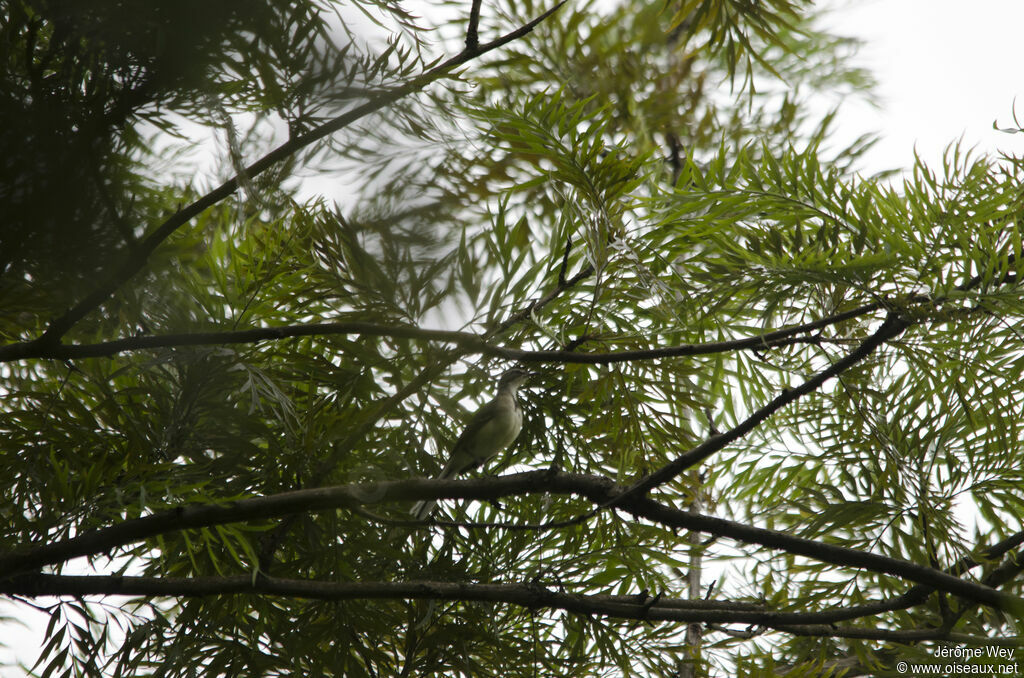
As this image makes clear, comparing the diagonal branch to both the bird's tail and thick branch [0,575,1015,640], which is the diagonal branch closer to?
thick branch [0,575,1015,640]

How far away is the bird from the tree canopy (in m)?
0.04

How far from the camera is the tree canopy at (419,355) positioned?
2.38 feet

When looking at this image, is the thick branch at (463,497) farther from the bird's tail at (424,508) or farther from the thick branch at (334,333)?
the bird's tail at (424,508)

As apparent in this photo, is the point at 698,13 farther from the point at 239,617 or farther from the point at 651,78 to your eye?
the point at 239,617

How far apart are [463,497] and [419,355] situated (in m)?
0.22

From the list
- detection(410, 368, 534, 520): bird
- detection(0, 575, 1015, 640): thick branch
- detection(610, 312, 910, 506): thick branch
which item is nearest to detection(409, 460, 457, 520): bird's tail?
detection(410, 368, 534, 520): bird

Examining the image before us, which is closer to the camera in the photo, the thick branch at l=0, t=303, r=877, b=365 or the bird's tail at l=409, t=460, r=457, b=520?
the thick branch at l=0, t=303, r=877, b=365

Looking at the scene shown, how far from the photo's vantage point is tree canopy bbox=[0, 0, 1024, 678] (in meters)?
0.72

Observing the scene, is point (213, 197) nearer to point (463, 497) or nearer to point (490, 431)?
point (463, 497)

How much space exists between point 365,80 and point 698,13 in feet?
2.56

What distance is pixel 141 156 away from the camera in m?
0.84

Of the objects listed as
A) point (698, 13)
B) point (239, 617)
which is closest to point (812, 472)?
point (698, 13)

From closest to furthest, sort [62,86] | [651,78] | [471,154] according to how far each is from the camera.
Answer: [62,86] < [471,154] < [651,78]

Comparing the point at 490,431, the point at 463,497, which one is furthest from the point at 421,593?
the point at 490,431
